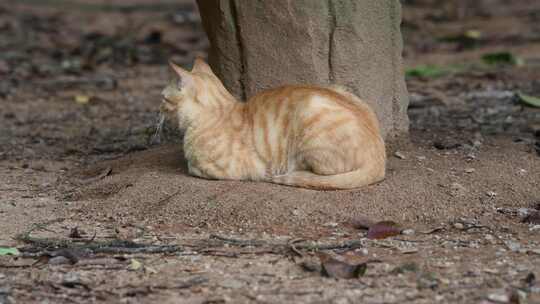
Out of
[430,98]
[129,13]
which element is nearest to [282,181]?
[430,98]

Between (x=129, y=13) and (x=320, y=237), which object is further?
(x=129, y=13)

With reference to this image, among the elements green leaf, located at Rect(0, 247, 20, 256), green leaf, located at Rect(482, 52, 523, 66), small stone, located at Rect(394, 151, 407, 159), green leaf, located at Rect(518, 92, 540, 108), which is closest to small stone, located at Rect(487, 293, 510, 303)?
small stone, located at Rect(394, 151, 407, 159)

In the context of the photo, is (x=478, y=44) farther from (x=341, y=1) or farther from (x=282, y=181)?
(x=282, y=181)

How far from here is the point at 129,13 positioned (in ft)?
48.5

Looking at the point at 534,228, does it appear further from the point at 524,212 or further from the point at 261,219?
the point at 261,219

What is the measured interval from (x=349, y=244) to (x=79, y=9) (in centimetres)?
1115

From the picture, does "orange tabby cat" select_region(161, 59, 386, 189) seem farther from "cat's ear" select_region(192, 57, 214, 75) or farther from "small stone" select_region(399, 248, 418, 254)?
"small stone" select_region(399, 248, 418, 254)

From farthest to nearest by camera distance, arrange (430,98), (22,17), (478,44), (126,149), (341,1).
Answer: (22,17)
(478,44)
(430,98)
(126,149)
(341,1)

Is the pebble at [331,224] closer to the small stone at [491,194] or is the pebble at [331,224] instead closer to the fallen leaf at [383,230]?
the fallen leaf at [383,230]

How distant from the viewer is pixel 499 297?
3.96 meters

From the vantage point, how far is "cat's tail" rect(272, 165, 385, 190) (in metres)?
5.17

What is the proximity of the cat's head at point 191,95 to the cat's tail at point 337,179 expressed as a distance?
0.71m

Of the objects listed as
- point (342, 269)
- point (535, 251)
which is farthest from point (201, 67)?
point (535, 251)

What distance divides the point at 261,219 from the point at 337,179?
0.50 m
